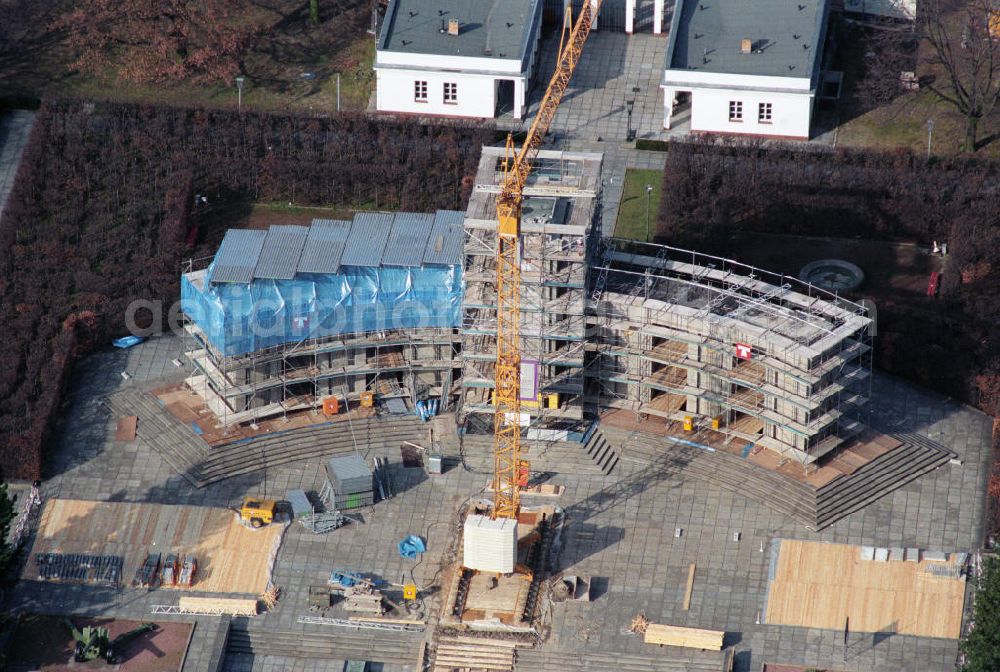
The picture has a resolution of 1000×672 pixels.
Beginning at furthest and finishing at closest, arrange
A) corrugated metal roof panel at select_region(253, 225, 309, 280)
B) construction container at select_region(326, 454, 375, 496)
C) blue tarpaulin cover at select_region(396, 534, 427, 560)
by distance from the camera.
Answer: corrugated metal roof panel at select_region(253, 225, 309, 280), construction container at select_region(326, 454, 375, 496), blue tarpaulin cover at select_region(396, 534, 427, 560)

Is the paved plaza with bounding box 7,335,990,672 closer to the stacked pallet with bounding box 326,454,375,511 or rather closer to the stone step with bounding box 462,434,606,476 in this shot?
the stone step with bounding box 462,434,606,476

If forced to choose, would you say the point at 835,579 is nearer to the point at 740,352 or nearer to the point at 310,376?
the point at 740,352

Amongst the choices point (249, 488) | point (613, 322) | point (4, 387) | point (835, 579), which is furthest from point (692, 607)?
point (4, 387)

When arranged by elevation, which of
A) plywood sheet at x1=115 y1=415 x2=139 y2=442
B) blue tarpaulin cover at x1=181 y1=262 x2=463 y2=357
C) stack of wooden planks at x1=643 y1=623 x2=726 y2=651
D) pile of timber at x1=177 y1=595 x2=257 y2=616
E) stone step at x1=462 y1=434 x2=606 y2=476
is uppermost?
blue tarpaulin cover at x1=181 y1=262 x2=463 y2=357

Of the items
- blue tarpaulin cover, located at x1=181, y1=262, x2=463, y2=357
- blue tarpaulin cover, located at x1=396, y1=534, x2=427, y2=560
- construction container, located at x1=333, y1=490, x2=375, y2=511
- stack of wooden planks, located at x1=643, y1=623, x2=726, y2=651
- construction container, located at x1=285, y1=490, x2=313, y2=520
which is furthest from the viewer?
blue tarpaulin cover, located at x1=181, y1=262, x2=463, y2=357

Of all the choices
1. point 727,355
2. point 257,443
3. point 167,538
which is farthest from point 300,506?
point 727,355

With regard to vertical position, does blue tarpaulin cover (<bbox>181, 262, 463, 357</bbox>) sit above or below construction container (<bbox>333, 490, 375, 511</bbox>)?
above

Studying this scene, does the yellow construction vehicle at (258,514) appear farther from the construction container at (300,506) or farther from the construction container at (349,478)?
the construction container at (349,478)

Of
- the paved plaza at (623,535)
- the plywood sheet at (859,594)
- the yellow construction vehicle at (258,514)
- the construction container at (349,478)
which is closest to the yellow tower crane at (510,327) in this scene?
the paved plaza at (623,535)

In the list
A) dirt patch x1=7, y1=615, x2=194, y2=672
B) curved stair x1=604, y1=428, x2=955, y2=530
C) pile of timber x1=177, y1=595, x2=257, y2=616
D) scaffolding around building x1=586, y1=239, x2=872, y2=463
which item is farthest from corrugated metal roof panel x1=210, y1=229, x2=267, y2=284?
curved stair x1=604, y1=428, x2=955, y2=530
